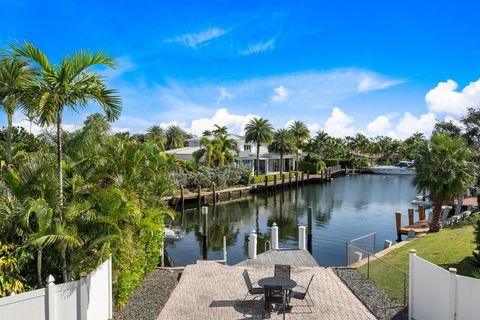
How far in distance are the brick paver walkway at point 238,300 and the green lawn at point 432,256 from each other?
1.18 metres

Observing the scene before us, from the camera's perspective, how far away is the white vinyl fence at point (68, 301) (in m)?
6.54

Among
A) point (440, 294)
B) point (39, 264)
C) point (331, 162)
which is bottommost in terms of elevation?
point (440, 294)

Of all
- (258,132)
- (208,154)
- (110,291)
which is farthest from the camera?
(258,132)

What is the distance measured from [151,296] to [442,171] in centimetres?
1608

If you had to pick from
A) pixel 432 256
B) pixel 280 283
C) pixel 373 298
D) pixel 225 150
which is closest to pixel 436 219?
pixel 432 256

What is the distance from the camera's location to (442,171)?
20.0m

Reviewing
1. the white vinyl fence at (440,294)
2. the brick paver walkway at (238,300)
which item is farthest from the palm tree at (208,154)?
the white vinyl fence at (440,294)

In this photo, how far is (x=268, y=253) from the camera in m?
17.9

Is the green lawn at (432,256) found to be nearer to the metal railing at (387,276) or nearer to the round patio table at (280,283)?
the metal railing at (387,276)

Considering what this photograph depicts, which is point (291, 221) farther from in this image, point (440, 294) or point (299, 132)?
point (299, 132)

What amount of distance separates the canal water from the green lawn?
4.66 meters

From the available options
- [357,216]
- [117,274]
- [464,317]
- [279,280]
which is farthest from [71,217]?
[357,216]

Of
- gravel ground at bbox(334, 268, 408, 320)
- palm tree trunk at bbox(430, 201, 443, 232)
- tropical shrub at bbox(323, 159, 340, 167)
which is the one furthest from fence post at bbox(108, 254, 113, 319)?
tropical shrub at bbox(323, 159, 340, 167)

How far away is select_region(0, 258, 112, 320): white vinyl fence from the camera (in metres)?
6.54
